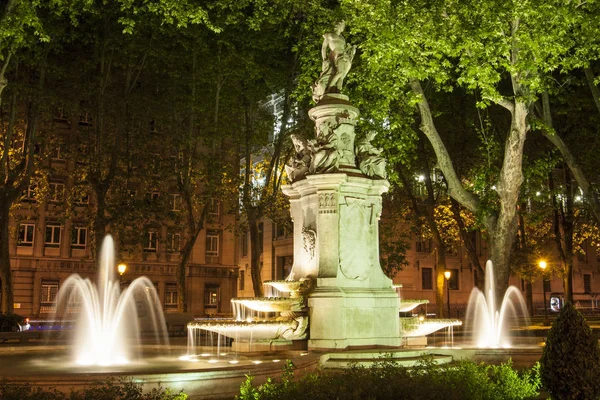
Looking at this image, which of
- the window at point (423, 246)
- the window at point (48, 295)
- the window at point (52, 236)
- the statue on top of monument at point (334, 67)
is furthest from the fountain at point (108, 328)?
the window at point (423, 246)

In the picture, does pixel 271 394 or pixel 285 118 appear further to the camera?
pixel 285 118

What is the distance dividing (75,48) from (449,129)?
18878mm

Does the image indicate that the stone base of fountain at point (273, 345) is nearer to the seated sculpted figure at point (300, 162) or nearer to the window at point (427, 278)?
the seated sculpted figure at point (300, 162)

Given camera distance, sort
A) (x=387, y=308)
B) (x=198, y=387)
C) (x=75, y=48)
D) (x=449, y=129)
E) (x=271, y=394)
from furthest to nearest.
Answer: (x=75, y=48) < (x=449, y=129) < (x=387, y=308) < (x=198, y=387) < (x=271, y=394)

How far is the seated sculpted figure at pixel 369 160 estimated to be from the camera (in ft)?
49.0

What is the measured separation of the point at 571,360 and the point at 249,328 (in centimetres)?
664

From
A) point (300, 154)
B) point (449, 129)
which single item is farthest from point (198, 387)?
point (449, 129)

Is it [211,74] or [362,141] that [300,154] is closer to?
[362,141]

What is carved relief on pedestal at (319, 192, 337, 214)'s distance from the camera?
14.2 meters

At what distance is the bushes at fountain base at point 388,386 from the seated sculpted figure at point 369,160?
5831mm

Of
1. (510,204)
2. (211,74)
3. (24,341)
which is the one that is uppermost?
(211,74)

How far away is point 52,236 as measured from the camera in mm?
45781

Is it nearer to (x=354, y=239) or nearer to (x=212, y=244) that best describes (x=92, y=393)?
(x=354, y=239)

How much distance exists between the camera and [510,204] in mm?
18578
